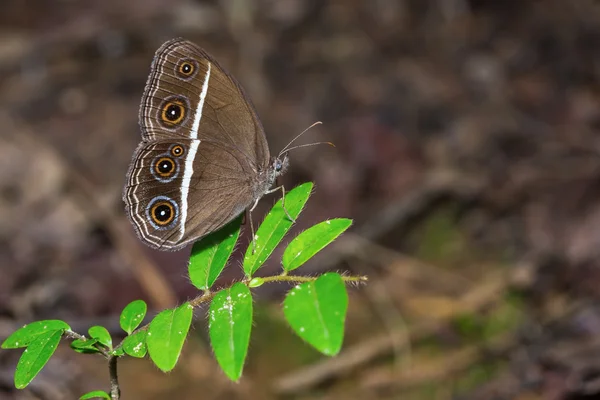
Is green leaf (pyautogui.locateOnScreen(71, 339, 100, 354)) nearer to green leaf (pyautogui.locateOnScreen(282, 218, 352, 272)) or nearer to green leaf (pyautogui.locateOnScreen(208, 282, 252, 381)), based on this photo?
green leaf (pyautogui.locateOnScreen(208, 282, 252, 381))

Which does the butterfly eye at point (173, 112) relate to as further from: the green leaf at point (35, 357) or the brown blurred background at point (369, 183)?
the green leaf at point (35, 357)

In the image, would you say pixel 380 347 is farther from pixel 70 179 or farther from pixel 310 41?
pixel 310 41

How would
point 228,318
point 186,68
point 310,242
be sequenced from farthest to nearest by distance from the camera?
point 186,68
point 310,242
point 228,318

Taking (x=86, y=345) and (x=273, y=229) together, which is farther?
(x=273, y=229)

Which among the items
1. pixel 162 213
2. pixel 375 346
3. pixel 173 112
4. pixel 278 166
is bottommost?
pixel 375 346

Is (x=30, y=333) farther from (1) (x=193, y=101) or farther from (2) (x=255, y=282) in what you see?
(1) (x=193, y=101)

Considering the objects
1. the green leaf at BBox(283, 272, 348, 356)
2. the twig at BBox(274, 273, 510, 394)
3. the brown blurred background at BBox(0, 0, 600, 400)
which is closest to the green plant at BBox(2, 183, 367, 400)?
the green leaf at BBox(283, 272, 348, 356)

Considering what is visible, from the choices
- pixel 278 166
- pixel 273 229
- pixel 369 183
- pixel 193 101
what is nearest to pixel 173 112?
pixel 193 101
